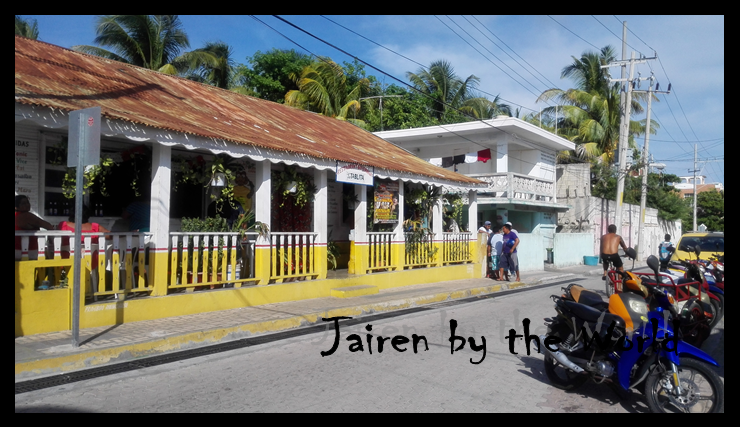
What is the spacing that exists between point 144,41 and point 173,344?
72.7 feet

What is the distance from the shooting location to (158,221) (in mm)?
8664

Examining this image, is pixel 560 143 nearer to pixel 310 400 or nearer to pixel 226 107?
pixel 226 107

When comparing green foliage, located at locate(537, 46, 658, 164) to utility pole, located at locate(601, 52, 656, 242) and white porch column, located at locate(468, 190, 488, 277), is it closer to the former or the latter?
utility pole, located at locate(601, 52, 656, 242)

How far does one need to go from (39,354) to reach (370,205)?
8.25 metres

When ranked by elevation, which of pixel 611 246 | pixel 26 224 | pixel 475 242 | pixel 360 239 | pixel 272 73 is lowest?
pixel 475 242

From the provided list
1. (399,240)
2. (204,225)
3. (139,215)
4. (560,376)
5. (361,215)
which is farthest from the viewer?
(399,240)

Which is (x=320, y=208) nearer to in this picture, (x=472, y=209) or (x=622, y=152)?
(x=472, y=209)

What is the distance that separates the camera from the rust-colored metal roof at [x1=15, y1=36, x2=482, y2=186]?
317 inches

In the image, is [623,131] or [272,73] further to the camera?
[272,73]

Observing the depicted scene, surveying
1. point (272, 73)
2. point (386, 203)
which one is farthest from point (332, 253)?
point (272, 73)

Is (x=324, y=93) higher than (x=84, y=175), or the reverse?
(x=324, y=93)

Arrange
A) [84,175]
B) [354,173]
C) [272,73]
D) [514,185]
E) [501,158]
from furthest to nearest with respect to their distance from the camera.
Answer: [272,73] → [501,158] → [514,185] → [354,173] → [84,175]

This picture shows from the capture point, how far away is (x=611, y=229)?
13.4 metres

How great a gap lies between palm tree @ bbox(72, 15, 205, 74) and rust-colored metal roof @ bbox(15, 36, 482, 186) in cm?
1333
